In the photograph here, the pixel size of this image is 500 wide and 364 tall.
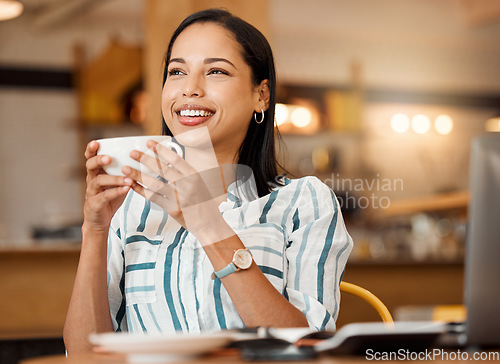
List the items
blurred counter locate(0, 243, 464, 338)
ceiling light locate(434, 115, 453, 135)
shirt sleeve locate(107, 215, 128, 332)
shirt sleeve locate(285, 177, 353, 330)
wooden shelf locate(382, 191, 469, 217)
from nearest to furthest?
shirt sleeve locate(285, 177, 353, 330) < shirt sleeve locate(107, 215, 128, 332) < blurred counter locate(0, 243, 464, 338) < wooden shelf locate(382, 191, 469, 217) < ceiling light locate(434, 115, 453, 135)

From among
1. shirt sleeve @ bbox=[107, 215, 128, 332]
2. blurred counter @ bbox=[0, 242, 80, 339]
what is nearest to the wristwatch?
shirt sleeve @ bbox=[107, 215, 128, 332]

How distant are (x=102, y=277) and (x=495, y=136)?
78 centimetres

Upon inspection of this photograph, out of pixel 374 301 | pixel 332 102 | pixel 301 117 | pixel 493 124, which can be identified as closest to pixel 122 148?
pixel 374 301

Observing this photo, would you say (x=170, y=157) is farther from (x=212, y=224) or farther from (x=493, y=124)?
(x=493, y=124)

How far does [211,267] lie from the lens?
1.38 metres

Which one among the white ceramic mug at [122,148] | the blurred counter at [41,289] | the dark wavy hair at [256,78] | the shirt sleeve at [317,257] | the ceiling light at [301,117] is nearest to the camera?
the white ceramic mug at [122,148]

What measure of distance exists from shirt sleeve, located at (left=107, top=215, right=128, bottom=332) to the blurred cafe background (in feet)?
9.26

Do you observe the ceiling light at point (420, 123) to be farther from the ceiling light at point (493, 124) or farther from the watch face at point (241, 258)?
the watch face at point (241, 258)

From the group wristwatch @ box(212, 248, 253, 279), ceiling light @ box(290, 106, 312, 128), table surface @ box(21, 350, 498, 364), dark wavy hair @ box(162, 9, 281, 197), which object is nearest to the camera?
table surface @ box(21, 350, 498, 364)

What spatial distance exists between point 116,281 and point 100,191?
330 mm

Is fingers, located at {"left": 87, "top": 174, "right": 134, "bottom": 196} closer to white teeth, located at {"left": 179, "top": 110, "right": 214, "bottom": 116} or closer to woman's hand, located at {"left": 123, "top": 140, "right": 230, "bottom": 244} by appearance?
woman's hand, located at {"left": 123, "top": 140, "right": 230, "bottom": 244}

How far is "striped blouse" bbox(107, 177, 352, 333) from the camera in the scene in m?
1.35

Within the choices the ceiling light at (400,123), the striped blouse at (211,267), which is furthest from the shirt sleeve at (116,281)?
the ceiling light at (400,123)

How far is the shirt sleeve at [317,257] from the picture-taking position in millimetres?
1322
